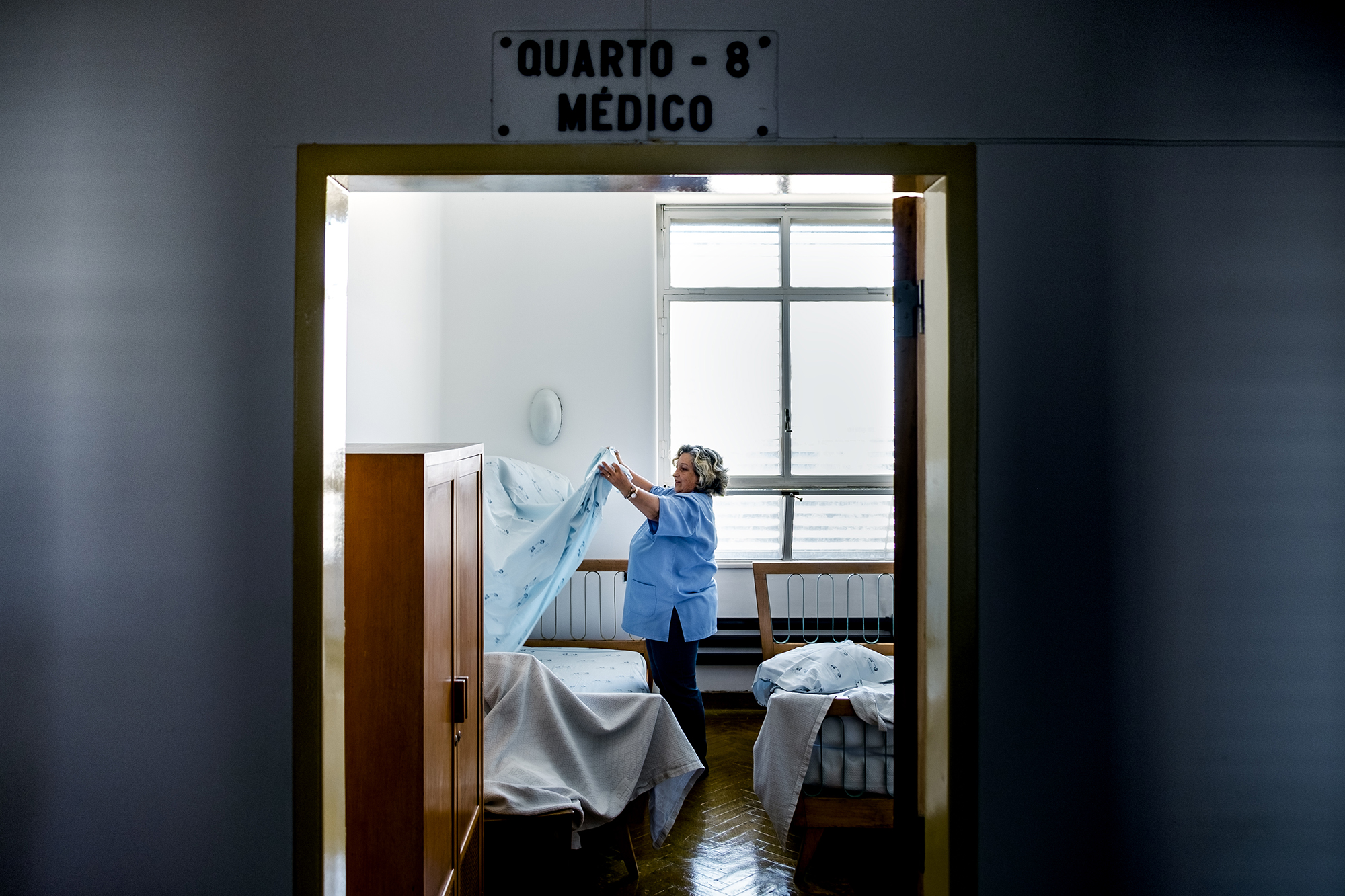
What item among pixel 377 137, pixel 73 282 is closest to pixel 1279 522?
pixel 377 137

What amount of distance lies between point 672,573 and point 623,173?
2464 mm

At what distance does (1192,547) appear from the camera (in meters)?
1.43

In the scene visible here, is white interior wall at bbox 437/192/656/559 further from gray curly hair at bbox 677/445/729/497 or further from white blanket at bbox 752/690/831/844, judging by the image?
white blanket at bbox 752/690/831/844

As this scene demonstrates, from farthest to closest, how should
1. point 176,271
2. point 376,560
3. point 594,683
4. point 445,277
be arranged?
1. point 445,277
2. point 594,683
3. point 376,560
4. point 176,271

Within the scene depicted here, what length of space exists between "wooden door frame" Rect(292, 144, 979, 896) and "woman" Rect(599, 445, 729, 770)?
7.14ft

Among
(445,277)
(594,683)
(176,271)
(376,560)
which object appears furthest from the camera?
(445,277)

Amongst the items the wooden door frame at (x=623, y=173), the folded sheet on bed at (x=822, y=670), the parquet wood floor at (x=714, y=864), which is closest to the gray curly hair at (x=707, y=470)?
the folded sheet on bed at (x=822, y=670)

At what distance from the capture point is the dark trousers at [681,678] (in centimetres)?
367

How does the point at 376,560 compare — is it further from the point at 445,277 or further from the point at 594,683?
the point at 445,277

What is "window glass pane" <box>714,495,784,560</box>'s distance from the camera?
4.99 m

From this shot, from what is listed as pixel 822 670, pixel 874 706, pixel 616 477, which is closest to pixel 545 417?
pixel 616 477

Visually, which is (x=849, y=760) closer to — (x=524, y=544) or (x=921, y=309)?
(x=524, y=544)

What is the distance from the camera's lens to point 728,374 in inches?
198

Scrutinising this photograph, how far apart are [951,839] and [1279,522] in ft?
2.65
